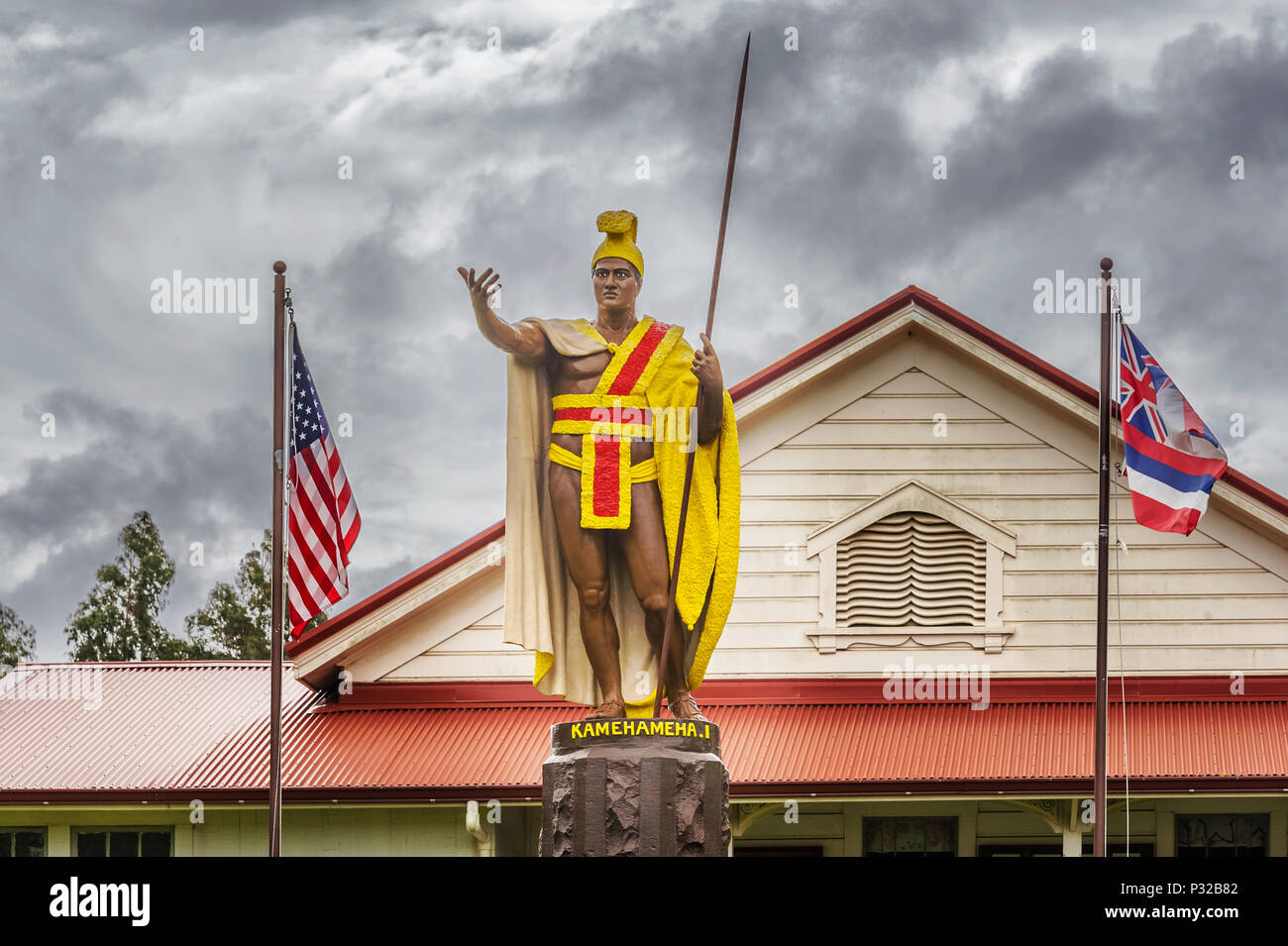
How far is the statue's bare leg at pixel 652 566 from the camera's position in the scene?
1103 centimetres

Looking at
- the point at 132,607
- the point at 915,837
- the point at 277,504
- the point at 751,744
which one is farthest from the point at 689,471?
the point at 132,607

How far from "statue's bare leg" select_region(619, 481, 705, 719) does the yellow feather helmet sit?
5.34 ft

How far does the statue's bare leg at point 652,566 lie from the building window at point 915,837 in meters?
8.75

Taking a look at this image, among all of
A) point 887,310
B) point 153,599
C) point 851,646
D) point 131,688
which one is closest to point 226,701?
point 131,688

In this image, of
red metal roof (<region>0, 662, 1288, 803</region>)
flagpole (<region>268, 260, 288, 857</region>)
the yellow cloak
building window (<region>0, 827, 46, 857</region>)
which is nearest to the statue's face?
the yellow cloak

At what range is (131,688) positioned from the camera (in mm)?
21609

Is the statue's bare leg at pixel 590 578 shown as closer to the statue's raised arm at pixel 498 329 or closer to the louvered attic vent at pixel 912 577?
the statue's raised arm at pixel 498 329

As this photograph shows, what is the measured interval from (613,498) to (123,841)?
35.5 ft

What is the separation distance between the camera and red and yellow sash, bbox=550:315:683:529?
1098cm

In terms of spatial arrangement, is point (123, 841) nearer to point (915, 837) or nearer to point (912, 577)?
point (915, 837)

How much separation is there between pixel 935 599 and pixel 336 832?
7.14m

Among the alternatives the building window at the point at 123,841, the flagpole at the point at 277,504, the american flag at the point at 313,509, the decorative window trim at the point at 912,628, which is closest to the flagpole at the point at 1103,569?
the decorative window trim at the point at 912,628

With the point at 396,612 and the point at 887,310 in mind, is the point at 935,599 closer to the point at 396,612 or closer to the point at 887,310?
the point at 887,310

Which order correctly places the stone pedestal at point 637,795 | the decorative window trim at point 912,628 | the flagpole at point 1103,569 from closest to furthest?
the stone pedestal at point 637,795 → the flagpole at point 1103,569 → the decorative window trim at point 912,628
